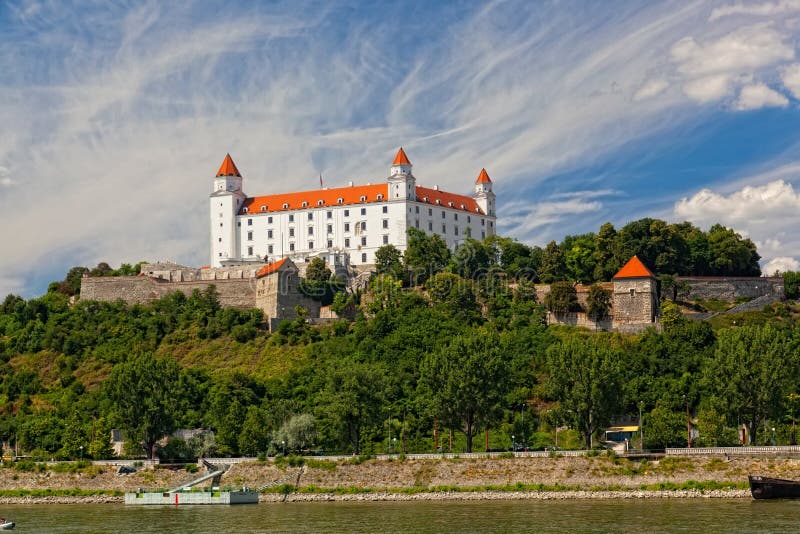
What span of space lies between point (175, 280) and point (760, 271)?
54.6 m

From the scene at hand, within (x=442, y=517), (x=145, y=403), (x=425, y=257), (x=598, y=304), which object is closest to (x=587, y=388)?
(x=442, y=517)

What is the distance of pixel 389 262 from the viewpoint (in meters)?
103

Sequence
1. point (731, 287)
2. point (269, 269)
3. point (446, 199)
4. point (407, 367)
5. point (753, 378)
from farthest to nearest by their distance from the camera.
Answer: point (446, 199)
point (269, 269)
point (731, 287)
point (407, 367)
point (753, 378)

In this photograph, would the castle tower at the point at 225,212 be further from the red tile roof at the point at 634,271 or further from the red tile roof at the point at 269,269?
the red tile roof at the point at 634,271

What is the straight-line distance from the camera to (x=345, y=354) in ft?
285

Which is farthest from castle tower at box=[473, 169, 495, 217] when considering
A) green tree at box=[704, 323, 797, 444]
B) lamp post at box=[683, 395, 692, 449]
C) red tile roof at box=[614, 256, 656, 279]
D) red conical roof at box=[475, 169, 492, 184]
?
green tree at box=[704, 323, 797, 444]

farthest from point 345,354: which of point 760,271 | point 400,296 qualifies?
point 760,271

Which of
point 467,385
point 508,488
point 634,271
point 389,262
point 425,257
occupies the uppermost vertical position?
point 425,257

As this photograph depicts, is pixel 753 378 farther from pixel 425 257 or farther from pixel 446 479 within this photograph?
pixel 425 257

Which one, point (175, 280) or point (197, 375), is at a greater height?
point (175, 280)

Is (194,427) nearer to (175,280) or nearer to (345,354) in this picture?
(345,354)

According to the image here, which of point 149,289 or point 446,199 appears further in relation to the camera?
point 446,199

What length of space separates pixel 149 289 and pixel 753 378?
6114cm

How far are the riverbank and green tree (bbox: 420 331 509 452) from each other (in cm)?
435
